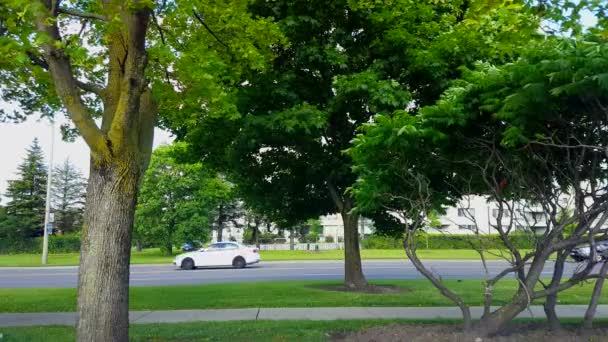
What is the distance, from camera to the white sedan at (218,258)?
2617cm

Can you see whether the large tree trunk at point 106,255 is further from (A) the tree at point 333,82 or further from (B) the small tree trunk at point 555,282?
(B) the small tree trunk at point 555,282

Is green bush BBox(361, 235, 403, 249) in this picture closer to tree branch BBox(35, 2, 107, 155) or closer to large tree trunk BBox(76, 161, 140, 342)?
large tree trunk BBox(76, 161, 140, 342)

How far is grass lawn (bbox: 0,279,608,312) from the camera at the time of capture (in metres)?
11.4

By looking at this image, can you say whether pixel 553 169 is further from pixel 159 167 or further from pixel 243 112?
pixel 159 167

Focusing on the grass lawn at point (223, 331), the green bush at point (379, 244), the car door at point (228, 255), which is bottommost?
the grass lawn at point (223, 331)

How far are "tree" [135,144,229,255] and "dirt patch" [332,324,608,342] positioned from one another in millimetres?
34256

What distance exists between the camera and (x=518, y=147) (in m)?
6.68

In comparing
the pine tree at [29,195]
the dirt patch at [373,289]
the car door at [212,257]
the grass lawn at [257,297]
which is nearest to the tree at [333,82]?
the dirt patch at [373,289]

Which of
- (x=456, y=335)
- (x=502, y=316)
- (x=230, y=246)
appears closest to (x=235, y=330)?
Result: (x=456, y=335)

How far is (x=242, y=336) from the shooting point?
7676mm

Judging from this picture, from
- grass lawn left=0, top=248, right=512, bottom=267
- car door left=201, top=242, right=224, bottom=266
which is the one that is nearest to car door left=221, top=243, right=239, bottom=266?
car door left=201, top=242, right=224, bottom=266

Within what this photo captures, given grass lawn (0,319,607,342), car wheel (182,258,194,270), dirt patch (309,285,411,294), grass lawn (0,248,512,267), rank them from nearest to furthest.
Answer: grass lawn (0,319,607,342) → dirt patch (309,285,411,294) → car wheel (182,258,194,270) → grass lawn (0,248,512,267)

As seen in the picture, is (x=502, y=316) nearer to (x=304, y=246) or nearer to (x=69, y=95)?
(x=69, y=95)

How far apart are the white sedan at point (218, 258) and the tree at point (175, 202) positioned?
14366 millimetres
